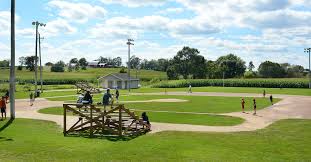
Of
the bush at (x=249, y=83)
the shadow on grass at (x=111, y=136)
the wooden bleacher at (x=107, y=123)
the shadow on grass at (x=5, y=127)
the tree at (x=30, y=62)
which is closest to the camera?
the shadow on grass at (x=5, y=127)

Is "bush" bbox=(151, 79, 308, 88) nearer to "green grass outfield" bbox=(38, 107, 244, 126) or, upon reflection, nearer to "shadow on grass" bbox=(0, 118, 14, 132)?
"green grass outfield" bbox=(38, 107, 244, 126)

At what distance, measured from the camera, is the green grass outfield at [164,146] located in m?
16.3

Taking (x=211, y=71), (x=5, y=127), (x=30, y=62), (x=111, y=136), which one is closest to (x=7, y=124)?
(x=5, y=127)

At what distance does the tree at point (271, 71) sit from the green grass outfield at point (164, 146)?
12405 centimetres

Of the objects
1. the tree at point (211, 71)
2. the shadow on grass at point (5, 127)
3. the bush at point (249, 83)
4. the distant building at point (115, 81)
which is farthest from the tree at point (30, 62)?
the shadow on grass at point (5, 127)

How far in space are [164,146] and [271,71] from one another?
132m

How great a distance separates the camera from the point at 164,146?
61.0 feet

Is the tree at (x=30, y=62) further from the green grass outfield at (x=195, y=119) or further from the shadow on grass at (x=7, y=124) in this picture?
the shadow on grass at (x=7, y=124)

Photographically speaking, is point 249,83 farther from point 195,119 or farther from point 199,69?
point 195,119

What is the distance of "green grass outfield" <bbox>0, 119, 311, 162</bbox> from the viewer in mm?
16344

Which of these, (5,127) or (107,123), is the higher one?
(107,123)

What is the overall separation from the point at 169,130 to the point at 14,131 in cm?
941

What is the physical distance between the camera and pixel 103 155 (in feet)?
55.1

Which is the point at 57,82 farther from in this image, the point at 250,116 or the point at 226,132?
the point at 226,132
